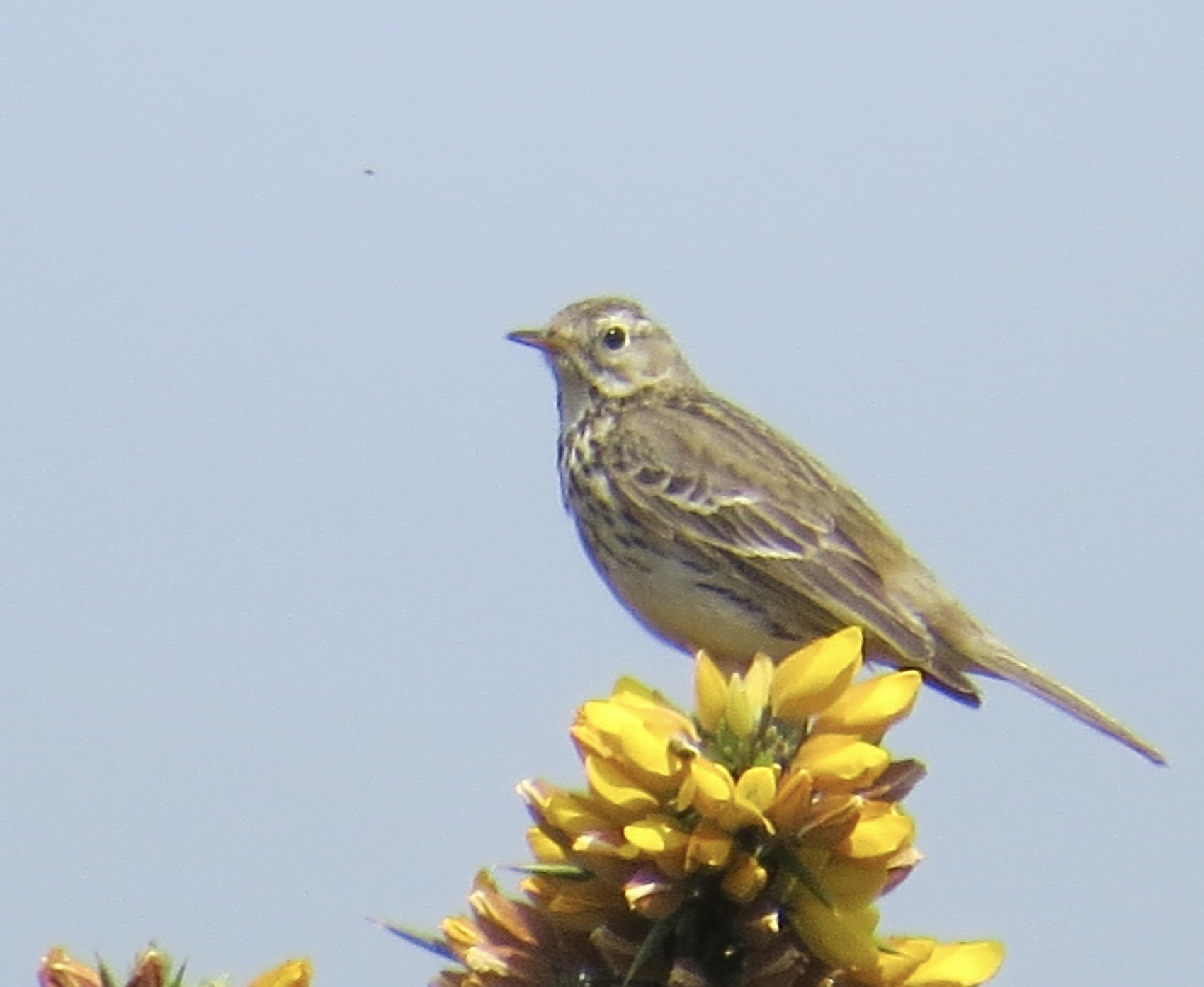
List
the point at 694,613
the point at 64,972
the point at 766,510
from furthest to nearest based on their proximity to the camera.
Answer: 1. the point at 766,510
2. the point at 694,613
3. the point at 64,972

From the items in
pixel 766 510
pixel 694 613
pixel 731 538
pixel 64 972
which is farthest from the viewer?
pixel 766 510

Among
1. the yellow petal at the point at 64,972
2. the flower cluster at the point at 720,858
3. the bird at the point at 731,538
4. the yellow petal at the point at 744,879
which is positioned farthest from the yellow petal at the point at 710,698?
the bird at the point at 731,538

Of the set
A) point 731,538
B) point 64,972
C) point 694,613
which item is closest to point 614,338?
point 731,538

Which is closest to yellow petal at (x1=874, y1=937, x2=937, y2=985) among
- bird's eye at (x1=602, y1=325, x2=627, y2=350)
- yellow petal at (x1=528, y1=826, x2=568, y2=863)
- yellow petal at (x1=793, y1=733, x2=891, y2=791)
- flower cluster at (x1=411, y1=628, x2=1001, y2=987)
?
flower cluster at (x1=411, y1=628, x2=1001, y2=987)

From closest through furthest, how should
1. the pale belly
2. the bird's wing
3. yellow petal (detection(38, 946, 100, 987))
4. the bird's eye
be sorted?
yellow petal (detection(38, 946, 100, 987)) < the pale belly < the bird's wing < the bird's eye

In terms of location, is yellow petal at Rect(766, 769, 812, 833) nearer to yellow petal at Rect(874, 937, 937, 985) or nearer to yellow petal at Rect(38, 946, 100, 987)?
yellow petal at Rect(874, 937, 937, 985)

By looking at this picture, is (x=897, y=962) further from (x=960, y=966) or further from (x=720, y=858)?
(x=720, y=858)
